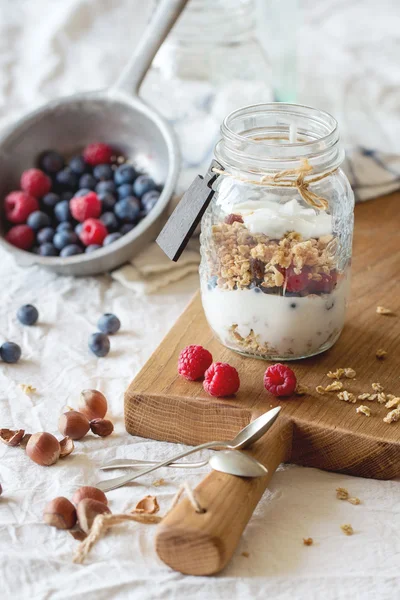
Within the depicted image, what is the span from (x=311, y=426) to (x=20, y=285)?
760mm

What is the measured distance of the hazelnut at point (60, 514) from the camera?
1027mm

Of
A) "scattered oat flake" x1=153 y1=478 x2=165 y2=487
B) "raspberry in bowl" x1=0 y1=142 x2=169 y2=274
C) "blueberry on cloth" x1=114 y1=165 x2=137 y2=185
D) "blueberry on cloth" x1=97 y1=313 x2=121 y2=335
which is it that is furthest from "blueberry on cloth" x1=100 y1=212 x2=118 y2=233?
"scattered oat flake" x1=153 y1=478 x2=165 y2=487

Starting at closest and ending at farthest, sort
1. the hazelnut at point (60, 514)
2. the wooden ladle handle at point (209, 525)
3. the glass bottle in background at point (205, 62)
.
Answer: the wooden ladle handle at point (209, 525), the hazelnut at point (60, 514), the glass bottle in background at point (205, 62)

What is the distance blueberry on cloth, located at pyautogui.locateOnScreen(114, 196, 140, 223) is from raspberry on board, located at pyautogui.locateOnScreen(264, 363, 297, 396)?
62cm

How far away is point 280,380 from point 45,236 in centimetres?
70

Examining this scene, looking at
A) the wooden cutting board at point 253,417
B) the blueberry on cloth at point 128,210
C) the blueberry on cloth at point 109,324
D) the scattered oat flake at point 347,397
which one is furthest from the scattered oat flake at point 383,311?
the blueberry on cloth at point 128,210

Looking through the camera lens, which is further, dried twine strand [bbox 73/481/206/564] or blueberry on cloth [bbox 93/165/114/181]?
blueberry on cloth [bbox 93/165/114/181]

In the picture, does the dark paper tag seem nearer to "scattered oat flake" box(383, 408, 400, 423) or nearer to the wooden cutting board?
the wooden cutting board

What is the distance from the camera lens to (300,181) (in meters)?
1.15

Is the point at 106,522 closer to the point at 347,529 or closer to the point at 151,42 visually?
the point at 347,529

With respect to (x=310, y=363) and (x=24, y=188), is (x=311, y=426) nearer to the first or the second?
(x=310, y=363)

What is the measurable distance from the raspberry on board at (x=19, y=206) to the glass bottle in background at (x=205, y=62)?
1.37 ft

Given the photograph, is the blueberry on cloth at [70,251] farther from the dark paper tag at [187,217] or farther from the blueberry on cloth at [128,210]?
the dark paper tag at [187,217]

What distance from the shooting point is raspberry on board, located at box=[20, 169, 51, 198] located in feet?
5.72
